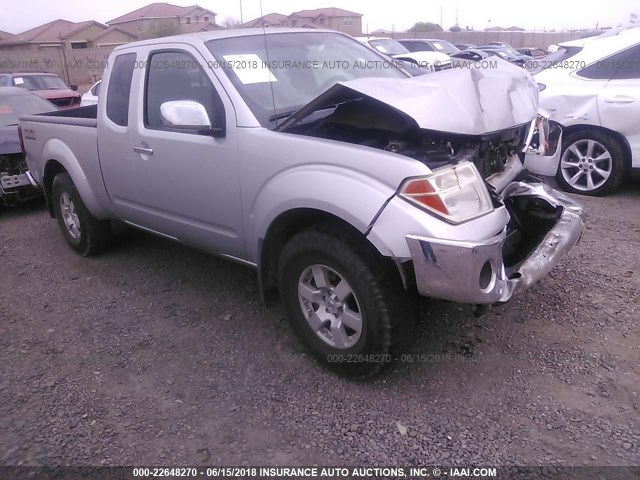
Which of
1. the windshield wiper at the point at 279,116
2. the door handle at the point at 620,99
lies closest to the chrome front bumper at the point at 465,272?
the windshield wiper at the point at 279,116

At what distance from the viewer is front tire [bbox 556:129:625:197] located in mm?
5645

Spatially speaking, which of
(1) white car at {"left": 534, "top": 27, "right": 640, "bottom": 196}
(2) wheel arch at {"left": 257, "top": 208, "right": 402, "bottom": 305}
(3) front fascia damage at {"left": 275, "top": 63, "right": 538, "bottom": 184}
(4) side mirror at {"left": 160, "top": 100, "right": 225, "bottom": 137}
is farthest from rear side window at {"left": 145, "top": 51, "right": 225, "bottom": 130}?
(1) white car at {"left": 534, "top": 27, "right": 640, "bottom": 196}

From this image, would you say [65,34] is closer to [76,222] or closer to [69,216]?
[69,216]

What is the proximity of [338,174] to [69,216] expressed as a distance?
349 centimetres

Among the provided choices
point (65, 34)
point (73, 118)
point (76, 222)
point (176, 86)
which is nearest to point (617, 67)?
point (176, 86)

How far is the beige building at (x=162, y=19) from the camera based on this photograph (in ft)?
108

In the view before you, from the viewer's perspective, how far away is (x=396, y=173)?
2533 mm

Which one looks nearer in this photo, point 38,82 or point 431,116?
point 431,116

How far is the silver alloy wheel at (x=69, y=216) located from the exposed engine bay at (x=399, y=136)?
9.61ft

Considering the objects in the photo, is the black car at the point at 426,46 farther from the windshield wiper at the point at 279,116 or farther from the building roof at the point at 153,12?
the building roof at the point at 153,12

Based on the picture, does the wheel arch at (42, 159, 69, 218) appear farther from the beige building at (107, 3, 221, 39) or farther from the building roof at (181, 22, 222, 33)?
the beige building at (107, 3, 221, 39)

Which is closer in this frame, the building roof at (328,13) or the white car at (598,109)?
the white car at (598,109)

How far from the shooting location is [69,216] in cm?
516

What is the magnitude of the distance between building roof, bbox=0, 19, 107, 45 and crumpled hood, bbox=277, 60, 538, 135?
51974 mm
